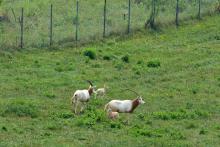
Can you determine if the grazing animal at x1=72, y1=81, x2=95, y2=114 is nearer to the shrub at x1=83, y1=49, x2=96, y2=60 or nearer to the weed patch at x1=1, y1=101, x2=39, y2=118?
the weed patch at x1=1, y1=101, x2=39, y2=118

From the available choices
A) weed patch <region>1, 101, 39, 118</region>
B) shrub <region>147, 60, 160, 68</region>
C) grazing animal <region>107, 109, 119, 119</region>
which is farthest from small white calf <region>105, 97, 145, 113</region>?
shrub <region>147, 60, 160, 68</region>

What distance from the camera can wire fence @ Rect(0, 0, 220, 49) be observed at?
36.6 meters

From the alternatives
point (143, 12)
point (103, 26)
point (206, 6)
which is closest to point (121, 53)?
point (103, 26)

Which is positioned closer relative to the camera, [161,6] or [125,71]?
[125,71]

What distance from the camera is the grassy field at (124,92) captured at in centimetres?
2245

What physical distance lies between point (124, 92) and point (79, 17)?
13509mm

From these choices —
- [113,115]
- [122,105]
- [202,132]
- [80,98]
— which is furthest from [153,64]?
[202,132]

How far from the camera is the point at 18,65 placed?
32469mm

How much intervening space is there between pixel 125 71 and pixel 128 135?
1013cm

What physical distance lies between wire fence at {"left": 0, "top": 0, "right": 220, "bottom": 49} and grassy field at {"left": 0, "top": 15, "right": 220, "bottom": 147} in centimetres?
91

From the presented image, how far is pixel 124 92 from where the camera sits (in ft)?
93.9

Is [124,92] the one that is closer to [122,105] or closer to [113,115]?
[122,105]

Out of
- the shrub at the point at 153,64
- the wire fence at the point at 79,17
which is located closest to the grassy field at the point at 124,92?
the shrub at the point at 153,64

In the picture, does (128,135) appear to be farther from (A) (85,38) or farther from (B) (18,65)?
(A) (85,38)
